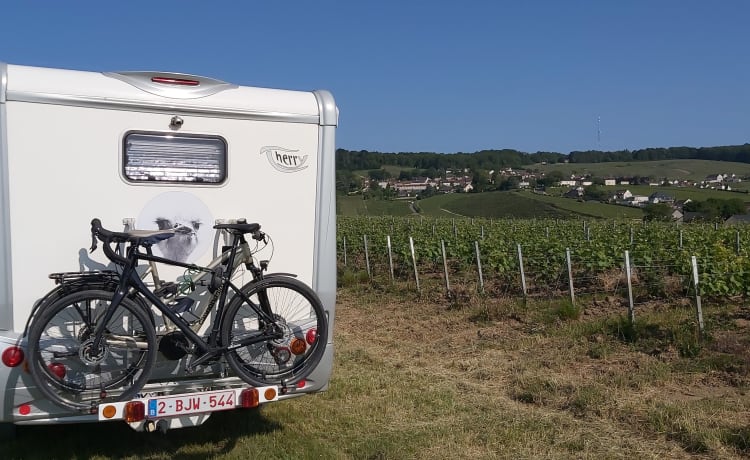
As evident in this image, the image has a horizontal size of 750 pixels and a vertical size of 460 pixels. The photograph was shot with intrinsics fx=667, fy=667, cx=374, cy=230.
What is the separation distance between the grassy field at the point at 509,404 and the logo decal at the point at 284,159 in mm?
2176

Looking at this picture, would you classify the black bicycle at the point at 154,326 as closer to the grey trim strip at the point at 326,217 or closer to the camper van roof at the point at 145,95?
the grey trim strip at the point at 326,217

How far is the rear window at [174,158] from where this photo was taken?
4.64 m

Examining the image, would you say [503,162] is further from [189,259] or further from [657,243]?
[189,259]

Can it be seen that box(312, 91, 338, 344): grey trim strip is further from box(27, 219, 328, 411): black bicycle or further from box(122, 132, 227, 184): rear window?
box(122, 132, 227, 184): rear window

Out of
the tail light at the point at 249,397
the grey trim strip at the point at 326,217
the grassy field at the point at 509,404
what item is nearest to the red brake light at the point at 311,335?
the grey trim strip at the point at 326,217

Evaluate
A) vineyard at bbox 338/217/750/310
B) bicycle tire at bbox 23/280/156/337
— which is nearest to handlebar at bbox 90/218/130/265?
bicycle tire at bbox 23/280/156/337

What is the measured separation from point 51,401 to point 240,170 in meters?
1.98

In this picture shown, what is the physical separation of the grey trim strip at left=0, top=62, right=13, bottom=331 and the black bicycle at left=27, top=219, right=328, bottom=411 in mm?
236

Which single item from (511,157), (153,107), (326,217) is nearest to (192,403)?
(326,217)

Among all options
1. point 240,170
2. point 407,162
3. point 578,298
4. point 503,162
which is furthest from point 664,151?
point 240,170

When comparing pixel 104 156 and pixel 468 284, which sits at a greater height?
pixel 104 156

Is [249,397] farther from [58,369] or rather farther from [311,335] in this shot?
[58,369]

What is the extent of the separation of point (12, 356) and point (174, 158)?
1.66 m

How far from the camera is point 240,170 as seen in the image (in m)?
4.93
